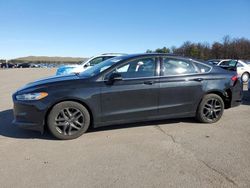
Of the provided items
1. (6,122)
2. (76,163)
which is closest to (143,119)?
(76,163)

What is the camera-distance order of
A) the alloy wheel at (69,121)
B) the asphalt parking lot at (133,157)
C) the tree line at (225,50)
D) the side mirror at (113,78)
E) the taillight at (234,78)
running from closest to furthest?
1. the asphalt parking lot at (133,157)
2. the alloy wheel at (69,121)
3. the side mirror at (113,78)
4. the taillight at (234,78)
5. the tree line at (225,50)

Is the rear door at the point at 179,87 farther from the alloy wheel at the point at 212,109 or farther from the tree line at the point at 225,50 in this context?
the tree line at the point at 225,50

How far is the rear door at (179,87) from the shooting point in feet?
17.9

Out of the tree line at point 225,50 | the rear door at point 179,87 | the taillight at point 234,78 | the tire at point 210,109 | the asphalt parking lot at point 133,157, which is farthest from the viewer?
the tree line at point 225,50

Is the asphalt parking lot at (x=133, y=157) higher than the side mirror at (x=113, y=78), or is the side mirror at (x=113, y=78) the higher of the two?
the side mirror at (x=113, y=78)

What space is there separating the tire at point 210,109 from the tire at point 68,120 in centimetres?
255

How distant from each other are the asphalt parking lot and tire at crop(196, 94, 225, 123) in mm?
201

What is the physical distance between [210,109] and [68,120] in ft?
10.4

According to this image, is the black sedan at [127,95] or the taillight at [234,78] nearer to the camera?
the black sedan at [127,95]

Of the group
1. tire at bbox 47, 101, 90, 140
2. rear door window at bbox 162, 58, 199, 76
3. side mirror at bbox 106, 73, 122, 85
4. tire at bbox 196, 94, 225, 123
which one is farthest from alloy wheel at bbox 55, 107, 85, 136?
tire at bbox 196, 94, 225, 123

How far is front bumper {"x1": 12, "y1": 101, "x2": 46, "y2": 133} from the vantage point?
4.75 m

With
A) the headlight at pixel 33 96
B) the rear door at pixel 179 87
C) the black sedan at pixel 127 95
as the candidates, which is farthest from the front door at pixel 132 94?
the headlight at pixel 33 96

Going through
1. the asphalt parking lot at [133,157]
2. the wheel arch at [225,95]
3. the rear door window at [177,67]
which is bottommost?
the asphalt parking lot at [133,157]

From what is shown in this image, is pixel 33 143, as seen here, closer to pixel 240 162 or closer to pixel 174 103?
pixel 174 103
